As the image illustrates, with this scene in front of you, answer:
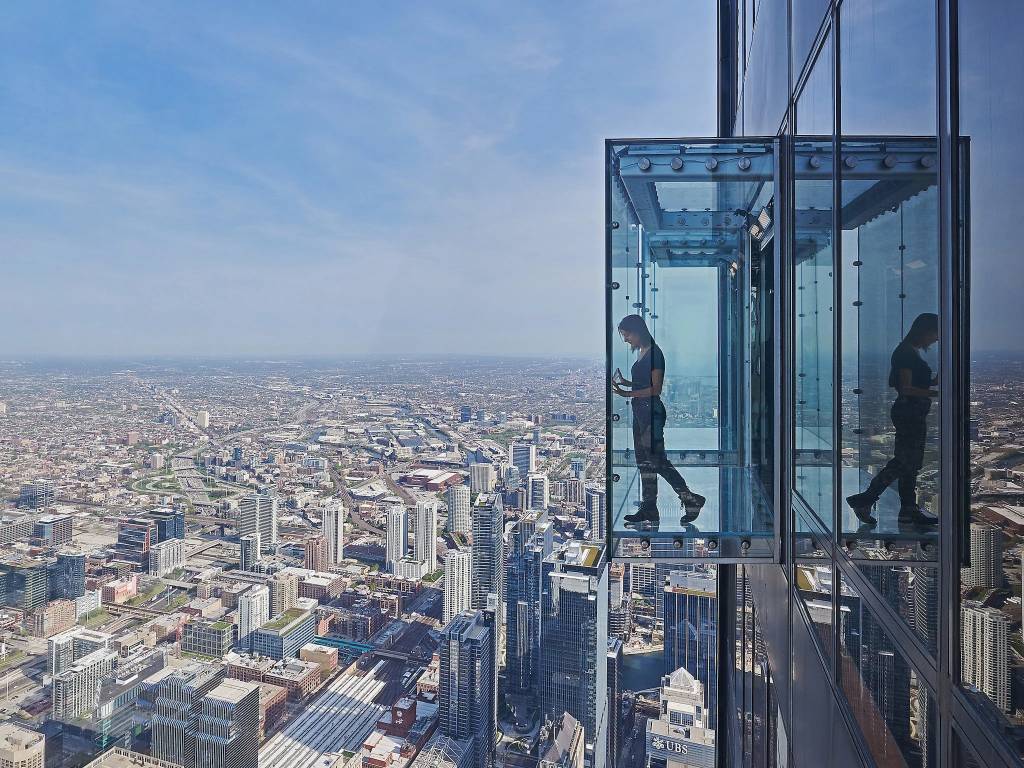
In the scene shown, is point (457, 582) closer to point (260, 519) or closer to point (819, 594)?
point (260, 519)

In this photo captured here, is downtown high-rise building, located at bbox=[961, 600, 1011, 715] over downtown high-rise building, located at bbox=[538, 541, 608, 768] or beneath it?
over

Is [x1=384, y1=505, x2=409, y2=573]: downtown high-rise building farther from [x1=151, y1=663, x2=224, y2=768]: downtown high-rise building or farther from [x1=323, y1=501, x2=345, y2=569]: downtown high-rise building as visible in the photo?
[x1=151, y1=663, x2=224, y2=768]: downtown high-rise building

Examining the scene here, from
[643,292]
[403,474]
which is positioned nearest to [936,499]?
[643,292]

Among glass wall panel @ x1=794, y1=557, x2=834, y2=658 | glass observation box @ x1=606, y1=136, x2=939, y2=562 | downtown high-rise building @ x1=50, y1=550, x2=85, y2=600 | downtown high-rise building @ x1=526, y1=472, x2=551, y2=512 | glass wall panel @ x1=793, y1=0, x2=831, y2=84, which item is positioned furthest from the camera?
downtown high-rise building @ x1=526, y1=472, x2=551, y2=512

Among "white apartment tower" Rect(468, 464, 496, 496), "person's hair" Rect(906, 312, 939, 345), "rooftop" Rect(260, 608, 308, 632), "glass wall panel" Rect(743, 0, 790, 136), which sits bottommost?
"rooftop" Rect(260, 608, 308, 632)

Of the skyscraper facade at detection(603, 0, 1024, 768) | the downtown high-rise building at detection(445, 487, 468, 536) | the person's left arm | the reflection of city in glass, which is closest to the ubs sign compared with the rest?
the reflection of city in glass

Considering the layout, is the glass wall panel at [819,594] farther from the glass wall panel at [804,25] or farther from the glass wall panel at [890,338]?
→ the glass wall panel at [804,25]
